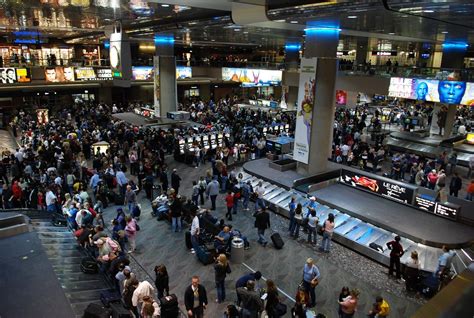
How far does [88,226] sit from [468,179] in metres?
17.9

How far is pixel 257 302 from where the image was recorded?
6.99m

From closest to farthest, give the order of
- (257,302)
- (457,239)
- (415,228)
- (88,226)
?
(257,302) → (88,226) → (457,239) → (415,228)

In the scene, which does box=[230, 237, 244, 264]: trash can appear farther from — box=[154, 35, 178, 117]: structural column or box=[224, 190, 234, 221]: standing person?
box=[154, 35, 178, 117]: structural column

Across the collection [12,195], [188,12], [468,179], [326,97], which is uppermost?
[188,12]

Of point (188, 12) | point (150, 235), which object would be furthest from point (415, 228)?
point (188, 12)

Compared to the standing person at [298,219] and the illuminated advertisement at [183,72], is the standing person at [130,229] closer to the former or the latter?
the standing person at [298,219]

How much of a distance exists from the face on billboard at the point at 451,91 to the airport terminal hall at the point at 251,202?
0.05 meters

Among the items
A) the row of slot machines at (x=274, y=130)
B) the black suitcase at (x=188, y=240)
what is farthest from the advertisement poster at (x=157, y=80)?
the black suitcase at (x=188, y=240)

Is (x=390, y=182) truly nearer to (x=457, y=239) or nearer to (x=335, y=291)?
(x=457, y=239)

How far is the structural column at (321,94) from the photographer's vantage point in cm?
1507

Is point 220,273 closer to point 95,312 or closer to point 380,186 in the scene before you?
point 95,312

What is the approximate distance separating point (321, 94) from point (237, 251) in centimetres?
812

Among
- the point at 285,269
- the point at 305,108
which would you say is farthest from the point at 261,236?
the point at 305,108

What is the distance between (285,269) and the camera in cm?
1022
